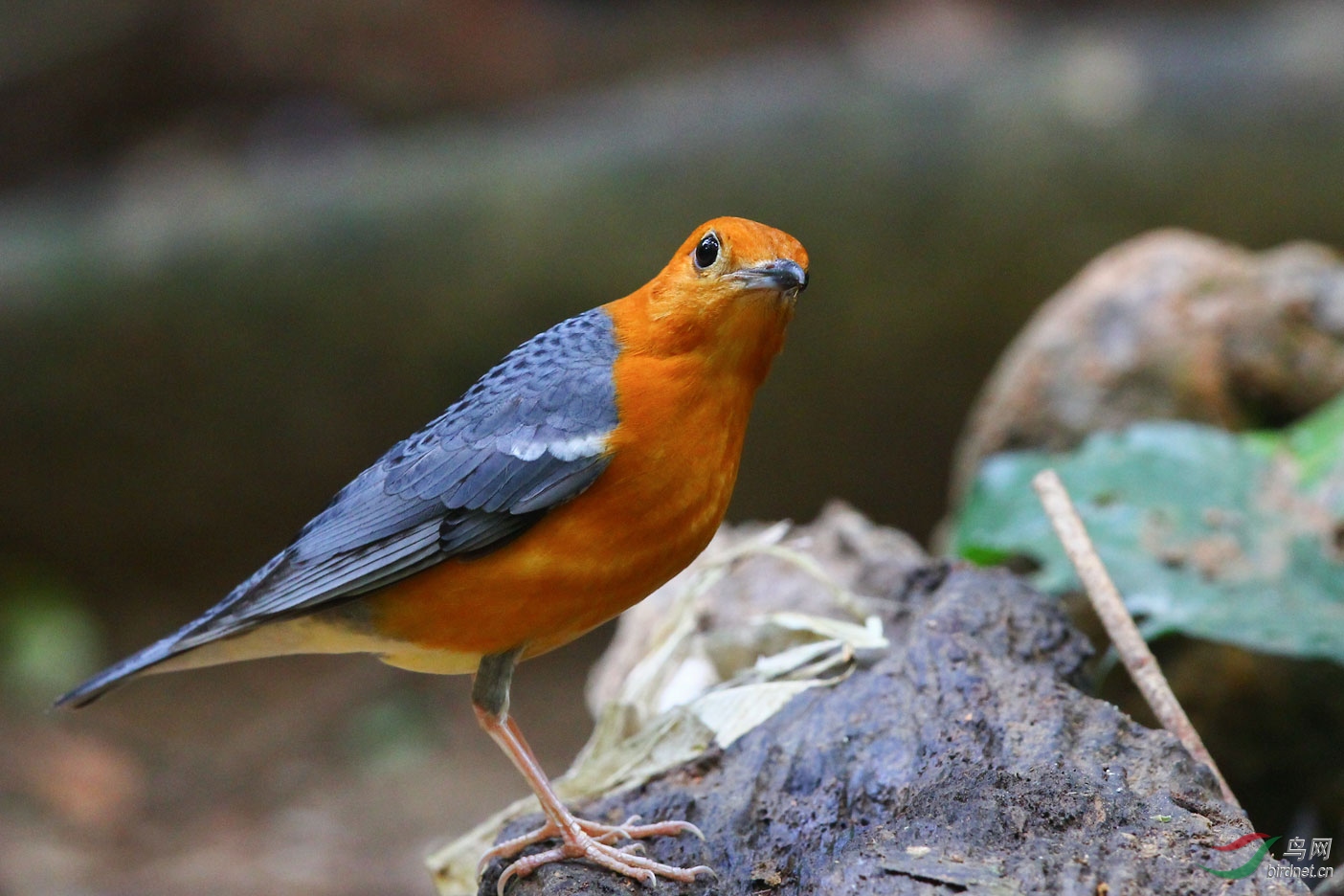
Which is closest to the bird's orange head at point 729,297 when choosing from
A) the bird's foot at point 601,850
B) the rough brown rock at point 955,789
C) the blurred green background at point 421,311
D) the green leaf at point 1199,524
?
the rough brown rock at point 955,789

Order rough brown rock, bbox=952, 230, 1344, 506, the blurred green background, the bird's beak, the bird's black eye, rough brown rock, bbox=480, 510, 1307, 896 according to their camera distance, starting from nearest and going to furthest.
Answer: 1. rough brown rock, bbox=480, 510, 1307, 896
2. the bird's beak
3. the bird's black eye
4. rough brown rock, bbox=952, 230, 1344, 506
5. the blurred green background

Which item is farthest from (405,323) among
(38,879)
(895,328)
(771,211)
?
(38,879)

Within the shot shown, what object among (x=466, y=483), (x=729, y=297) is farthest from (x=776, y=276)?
(x=466, y=483)

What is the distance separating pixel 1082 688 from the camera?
3252mm

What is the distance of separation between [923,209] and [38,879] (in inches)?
281

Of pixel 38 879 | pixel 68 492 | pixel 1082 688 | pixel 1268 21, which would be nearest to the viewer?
pixel 1082 688

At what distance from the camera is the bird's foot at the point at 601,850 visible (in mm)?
2732

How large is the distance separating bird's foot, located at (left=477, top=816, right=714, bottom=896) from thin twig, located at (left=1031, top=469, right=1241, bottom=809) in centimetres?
123

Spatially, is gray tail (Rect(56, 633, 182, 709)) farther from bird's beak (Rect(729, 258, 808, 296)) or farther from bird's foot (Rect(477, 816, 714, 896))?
bird's beak (Rect(729, 258, 808, 296))

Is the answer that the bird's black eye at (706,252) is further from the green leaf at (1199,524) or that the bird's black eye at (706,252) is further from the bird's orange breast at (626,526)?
the green leaf at (1199,524)

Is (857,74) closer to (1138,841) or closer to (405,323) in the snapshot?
(405,323)

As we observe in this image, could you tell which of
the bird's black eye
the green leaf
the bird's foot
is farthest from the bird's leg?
the green leaf

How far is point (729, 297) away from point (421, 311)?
5.93 meters

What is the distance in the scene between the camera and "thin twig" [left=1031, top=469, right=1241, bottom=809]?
2.97 metres
